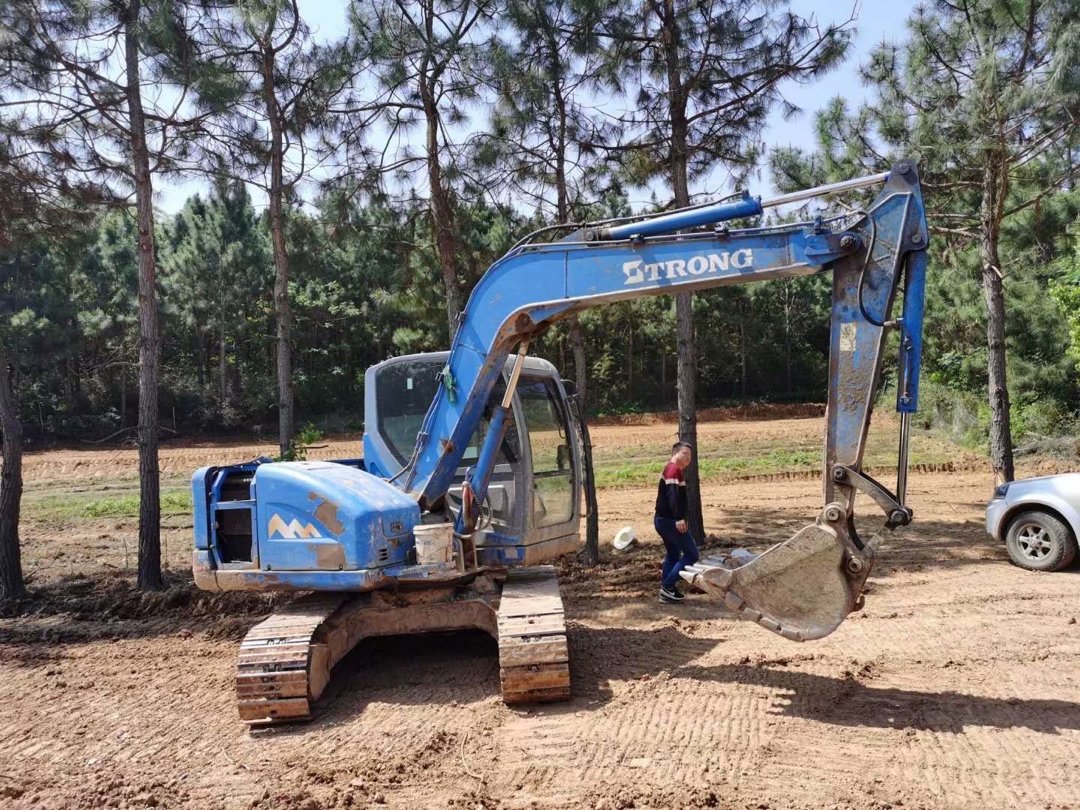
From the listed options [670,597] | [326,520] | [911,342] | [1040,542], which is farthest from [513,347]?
[1040,542]

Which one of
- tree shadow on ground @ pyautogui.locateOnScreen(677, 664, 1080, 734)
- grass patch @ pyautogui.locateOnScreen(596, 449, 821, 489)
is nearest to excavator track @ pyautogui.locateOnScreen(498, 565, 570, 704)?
tree shadow on ground @ pyautogui.locateOnScreen(677, 664, 1080, 734)

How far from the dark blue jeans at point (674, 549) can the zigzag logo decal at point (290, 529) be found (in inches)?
134

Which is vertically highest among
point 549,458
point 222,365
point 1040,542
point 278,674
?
point 222,365

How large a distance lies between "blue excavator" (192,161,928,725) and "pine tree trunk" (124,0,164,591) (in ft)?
13.9

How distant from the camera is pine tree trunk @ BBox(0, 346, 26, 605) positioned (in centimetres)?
1089

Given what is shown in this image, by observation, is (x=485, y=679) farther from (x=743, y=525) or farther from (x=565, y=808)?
(x=743, y=525)

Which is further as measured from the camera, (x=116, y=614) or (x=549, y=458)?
(x=116, y=614)

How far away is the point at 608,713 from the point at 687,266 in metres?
3.01

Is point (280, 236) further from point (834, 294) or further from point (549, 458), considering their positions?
point (834, 294)

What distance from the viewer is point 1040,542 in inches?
400

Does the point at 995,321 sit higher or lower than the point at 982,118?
lower

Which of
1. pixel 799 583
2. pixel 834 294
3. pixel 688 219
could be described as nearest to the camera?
pixel 799 583

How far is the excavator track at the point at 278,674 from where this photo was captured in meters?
6.27

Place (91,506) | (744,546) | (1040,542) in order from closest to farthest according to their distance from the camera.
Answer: (1040,542) < (744,546) < (91,506)
